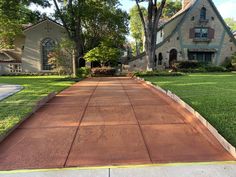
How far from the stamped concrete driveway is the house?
23534mm

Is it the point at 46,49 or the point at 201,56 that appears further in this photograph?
the point at 201,56

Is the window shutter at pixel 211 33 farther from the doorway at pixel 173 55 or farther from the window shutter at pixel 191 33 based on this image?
the doorway at pixel 173 55

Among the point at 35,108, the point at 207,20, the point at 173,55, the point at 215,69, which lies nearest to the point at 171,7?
the point at 207,20

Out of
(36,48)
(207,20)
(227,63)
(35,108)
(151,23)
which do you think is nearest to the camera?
(35,108)

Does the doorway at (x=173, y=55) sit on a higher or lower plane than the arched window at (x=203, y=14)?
lower

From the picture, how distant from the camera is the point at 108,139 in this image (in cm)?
517

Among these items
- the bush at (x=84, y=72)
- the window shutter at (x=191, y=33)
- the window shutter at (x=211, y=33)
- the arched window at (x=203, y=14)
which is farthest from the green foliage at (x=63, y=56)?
the window shutter at (x=211, y=33)

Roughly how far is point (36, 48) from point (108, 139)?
27.8 metres

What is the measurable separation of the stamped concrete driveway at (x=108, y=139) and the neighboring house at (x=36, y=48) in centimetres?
2401

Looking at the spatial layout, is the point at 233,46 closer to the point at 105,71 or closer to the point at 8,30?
the point at 105,71

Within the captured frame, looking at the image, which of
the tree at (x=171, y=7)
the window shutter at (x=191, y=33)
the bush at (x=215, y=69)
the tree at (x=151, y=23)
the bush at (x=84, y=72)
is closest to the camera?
the tree at (x=151, y=23)

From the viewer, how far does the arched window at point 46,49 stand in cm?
3040

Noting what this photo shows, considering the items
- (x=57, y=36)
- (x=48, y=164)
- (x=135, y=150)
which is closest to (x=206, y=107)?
(x=135, y=150)

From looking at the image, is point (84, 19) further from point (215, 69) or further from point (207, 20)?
point (215, 69)
